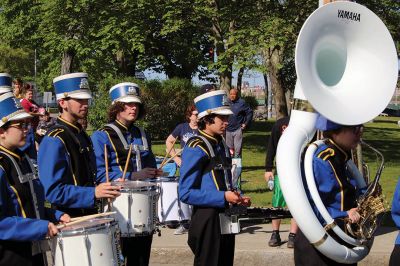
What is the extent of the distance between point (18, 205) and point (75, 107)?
1.23 m

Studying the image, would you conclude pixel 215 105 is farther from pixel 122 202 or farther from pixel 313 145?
pixel 313 145

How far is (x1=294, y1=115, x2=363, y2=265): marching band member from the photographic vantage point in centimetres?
404

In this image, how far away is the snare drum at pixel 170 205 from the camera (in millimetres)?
6676

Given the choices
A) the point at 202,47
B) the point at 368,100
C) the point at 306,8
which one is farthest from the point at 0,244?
the point at 202,47

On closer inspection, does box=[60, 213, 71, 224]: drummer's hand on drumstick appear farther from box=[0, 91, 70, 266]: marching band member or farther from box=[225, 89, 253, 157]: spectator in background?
box=[225, 89, 253, 157]: spectator in background

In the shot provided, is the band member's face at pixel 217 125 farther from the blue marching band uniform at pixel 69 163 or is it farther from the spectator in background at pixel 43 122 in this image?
the spectator in background at pixel 43 122

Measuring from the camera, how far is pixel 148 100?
24.5 meters

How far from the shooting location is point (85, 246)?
13.7 feet

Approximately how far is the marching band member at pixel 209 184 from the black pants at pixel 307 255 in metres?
0.91

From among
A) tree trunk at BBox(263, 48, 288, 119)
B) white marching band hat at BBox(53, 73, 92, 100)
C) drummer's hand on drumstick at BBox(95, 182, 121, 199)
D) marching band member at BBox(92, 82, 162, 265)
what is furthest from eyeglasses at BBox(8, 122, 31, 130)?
tree trunk at BBox(263, 48, 288, 119)

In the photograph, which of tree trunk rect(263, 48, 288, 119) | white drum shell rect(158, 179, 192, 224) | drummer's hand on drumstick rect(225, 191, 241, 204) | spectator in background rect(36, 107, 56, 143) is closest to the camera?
drummer's hand on drumstick rect(225, 191, 241, 204)

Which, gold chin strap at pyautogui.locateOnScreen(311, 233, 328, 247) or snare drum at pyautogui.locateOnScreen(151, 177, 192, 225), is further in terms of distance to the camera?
snare drum at pyautogui.locateOnScreen(151, 177, 192, 225)

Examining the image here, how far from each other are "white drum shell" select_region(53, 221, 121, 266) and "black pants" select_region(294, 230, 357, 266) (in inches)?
45.1

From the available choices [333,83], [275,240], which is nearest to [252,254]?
[275,240]
